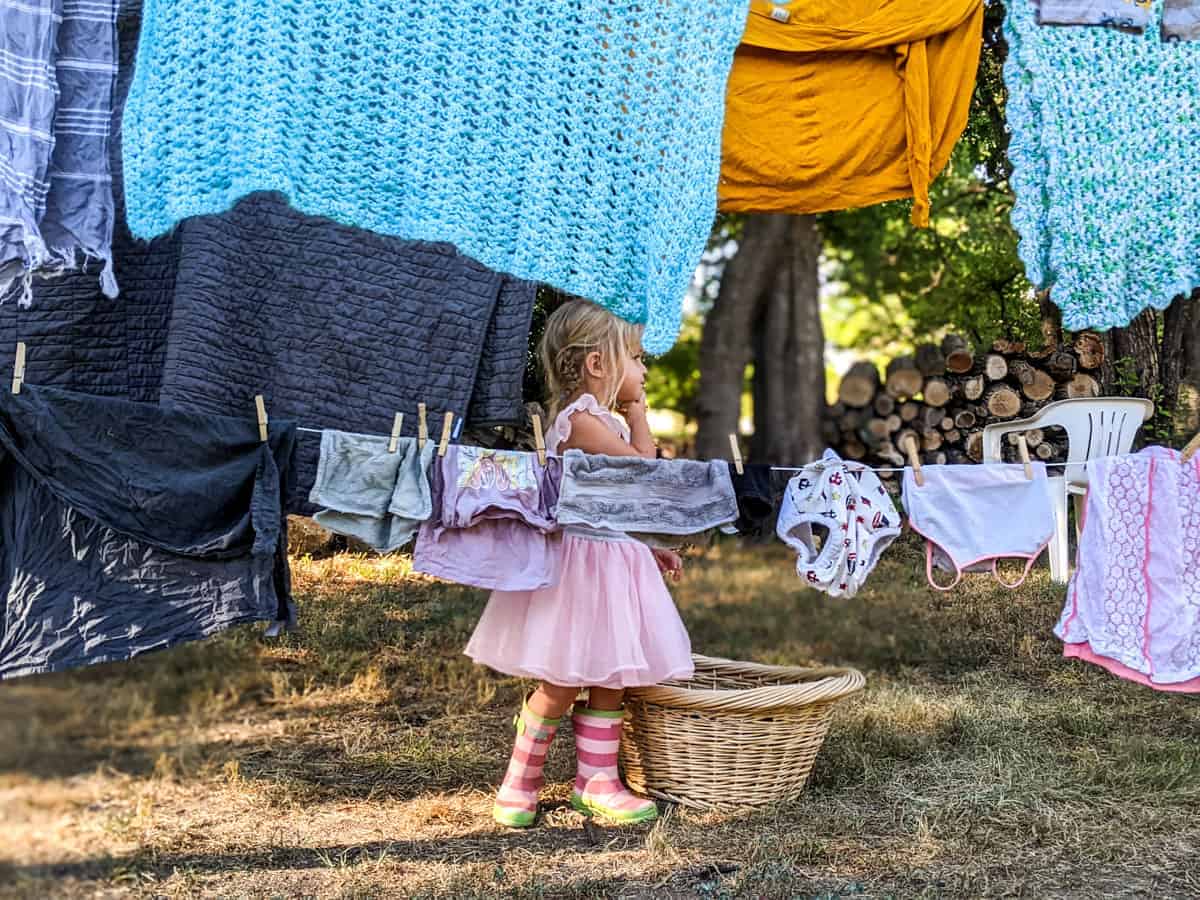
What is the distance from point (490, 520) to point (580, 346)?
0.53 m

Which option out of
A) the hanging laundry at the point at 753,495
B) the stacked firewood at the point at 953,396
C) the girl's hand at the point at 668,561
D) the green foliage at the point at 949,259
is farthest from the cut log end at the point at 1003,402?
the hanging laundry at the point at 753,495

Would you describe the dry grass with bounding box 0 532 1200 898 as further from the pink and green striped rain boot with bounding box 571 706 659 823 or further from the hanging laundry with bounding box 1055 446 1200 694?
the hanging laundry with bounding box 1055 446 1200 694

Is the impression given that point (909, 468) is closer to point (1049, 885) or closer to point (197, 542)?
point (1049, 885)

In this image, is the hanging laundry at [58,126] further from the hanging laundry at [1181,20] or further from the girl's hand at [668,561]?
the hanging laundry at [1181,20]

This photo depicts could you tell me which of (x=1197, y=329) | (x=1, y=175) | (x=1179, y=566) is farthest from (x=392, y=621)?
(x=1197, y=329)

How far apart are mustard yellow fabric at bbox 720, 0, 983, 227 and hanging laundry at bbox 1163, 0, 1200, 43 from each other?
384 mm

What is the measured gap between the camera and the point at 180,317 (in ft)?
8.16

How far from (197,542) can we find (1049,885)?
1834 millimetres

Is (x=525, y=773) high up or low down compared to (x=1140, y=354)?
down

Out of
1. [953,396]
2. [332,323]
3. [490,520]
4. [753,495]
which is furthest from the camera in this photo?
[953,396]

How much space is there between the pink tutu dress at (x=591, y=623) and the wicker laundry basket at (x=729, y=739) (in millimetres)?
168

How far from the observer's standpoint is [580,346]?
272 centimetres

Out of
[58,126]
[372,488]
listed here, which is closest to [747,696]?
[372,488]

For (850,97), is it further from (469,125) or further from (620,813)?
(620,813)
